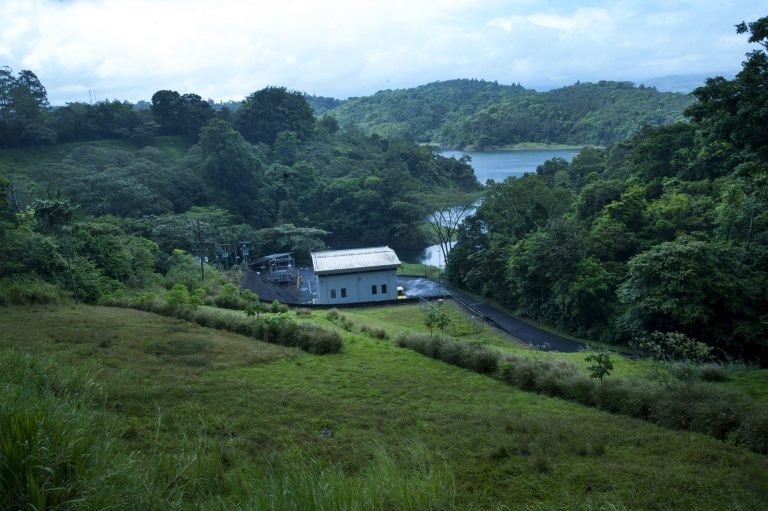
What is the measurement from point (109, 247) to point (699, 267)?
2529 centimetres

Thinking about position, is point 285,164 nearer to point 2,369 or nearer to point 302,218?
point 302,218

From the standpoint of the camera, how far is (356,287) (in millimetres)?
32438

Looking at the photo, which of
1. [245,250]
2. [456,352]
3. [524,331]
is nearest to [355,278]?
[524,331]

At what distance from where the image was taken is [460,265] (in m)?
36.7

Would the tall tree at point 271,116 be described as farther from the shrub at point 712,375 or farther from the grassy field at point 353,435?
the shrub at point 712,375

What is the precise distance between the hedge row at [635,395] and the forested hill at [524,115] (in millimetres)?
61253

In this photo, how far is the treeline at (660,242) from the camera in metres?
13.4

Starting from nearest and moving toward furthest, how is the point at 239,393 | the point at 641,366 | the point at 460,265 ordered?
the point at 239,393
the point at 641,366
the point at 460,265

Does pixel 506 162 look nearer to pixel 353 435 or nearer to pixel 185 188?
Result: pixel 185 188

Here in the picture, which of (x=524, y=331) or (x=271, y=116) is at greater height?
(x=271, y=116)

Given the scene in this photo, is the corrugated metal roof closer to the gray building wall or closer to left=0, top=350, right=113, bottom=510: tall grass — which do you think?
the gray building wall

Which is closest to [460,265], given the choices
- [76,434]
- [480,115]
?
[76,434]

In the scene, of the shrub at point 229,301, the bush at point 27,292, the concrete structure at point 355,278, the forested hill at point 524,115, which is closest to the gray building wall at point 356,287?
the concrete structure at point 355,278

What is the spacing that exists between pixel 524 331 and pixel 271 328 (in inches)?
579
